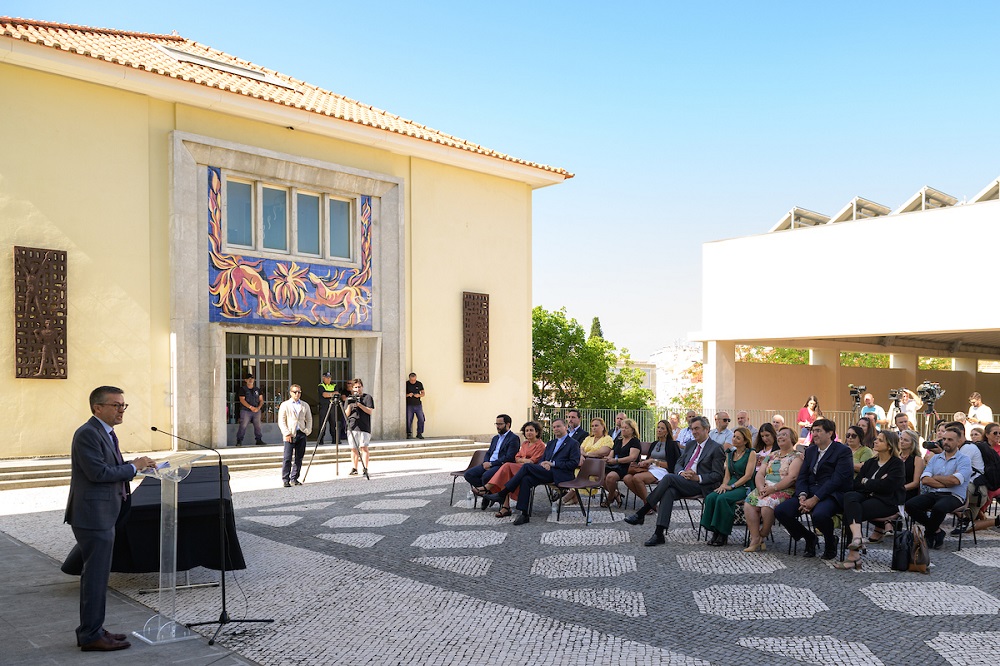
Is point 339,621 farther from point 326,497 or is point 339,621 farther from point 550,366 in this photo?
point 550,366

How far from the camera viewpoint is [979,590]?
7.14 m

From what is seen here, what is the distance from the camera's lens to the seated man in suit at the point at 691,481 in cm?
920

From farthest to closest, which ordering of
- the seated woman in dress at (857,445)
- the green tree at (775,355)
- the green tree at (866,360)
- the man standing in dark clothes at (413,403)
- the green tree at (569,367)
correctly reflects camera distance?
the green tree at (866,360), the green tree at (775,355), the green tree at (569,367), the man standing in dark clothes at (413,403), the seated woman in dress at (857,445)

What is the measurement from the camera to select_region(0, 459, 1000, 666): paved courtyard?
5.59 metres

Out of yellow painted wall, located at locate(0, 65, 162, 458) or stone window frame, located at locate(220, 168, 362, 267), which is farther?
stone window frame, located at locate(220, 168, 362, 267)

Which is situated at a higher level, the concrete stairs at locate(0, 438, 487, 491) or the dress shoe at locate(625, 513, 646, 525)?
the dress shoe at locate(625, 513, 646, 525)

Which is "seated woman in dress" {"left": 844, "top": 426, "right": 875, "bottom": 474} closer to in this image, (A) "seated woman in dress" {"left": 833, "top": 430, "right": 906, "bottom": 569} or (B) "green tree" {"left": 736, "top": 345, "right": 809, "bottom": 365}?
(A) "seated woman in dress" {"left": 833, "top": 430, "right": 906, "bottom": 569}

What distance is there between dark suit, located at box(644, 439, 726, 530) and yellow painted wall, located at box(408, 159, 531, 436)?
1247 cm

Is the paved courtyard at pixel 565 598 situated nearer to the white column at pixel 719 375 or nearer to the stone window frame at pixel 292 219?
the stone window frame at pixel 292 219

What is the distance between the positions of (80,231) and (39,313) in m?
1.76

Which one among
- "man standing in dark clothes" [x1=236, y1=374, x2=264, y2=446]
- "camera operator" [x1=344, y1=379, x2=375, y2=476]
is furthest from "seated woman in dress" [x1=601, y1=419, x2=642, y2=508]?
"man standing in dark clothes" [x1=236, y1=374, x2=264, y2=446]

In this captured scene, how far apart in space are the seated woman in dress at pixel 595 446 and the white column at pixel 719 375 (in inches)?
588

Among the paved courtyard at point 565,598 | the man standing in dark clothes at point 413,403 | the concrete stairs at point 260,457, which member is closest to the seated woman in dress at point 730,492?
the paved courtyard at point 565,598

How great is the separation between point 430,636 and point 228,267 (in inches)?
539
